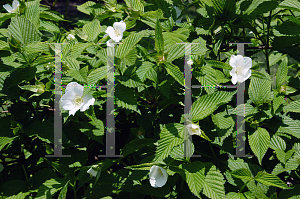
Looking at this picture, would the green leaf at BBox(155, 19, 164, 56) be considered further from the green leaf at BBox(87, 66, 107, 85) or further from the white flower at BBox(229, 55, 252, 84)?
the white flower at BBox(229, 55, 252, 84)

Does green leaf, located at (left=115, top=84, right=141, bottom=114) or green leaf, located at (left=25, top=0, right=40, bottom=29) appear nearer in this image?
green leaf, located at (left=115, top=84, right=141, bottom=114)

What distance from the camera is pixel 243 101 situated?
139 centimetres

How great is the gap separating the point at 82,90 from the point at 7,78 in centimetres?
54

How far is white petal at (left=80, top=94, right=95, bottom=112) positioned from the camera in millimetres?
1094

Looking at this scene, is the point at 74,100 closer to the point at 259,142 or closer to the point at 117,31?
the point at 117,31

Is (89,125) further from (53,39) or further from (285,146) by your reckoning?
(285,146)

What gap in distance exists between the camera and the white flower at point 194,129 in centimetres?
105

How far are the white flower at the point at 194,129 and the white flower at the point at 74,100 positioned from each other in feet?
1.32

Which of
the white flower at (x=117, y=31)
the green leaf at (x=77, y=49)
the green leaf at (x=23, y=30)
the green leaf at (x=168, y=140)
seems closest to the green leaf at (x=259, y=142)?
the green leaf at (x=168, y=140)

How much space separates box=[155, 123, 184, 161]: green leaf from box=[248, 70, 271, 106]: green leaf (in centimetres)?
47

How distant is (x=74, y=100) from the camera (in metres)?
1.11

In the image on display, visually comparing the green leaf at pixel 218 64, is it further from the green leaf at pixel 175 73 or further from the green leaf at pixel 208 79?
the green leaf at pixel 175 73

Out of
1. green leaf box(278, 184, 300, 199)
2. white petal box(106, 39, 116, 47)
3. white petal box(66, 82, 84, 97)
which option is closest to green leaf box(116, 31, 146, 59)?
white petal box(106, 39, 116, 47)

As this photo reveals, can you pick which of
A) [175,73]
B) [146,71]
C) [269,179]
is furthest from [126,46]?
[269,179]
